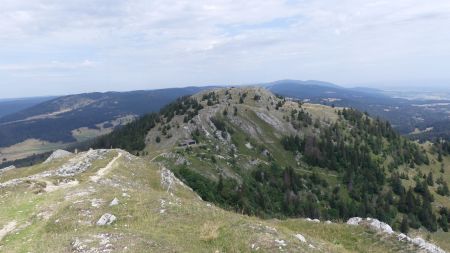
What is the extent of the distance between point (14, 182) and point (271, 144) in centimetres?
15431

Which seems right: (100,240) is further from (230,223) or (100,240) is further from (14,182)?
(14,182)

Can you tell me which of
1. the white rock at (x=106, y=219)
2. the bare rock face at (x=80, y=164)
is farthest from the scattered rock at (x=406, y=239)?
the bare rock face at (x=80, y=164)

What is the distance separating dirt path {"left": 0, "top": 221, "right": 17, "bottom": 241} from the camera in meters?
28.2

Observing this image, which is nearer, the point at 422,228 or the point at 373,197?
the point at 422,228

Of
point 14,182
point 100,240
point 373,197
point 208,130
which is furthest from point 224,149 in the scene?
point 100,240

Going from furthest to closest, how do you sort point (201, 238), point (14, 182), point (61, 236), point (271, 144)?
point (271, 144)
point (14, 182)
point (61, 236)
point (201, 238)

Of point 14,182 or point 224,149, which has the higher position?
point 14,182

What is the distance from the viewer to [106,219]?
28.0 metres

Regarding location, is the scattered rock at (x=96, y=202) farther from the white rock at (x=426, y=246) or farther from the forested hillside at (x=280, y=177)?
the forested hillside at (x=280, y=177)

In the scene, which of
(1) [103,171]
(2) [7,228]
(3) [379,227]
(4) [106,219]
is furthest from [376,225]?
(1) [103,171]

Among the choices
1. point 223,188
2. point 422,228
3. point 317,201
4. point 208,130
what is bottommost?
point 422,228

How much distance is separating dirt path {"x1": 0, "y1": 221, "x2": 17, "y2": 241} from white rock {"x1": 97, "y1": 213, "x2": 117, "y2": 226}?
6802 millimetres

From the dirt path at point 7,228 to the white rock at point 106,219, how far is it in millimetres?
6802

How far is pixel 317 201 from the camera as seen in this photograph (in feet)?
529
